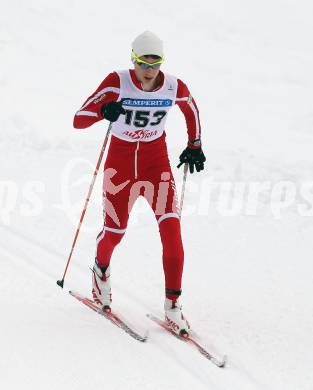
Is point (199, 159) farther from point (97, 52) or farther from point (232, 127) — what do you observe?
point (97, 52)

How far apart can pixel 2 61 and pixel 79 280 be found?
1123 cm

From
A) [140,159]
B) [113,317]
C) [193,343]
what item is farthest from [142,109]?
[193,343]

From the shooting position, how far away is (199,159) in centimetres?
539

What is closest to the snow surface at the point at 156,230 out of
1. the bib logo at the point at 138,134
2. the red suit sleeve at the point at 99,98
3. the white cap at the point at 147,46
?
the bib logo at the point at 138,134

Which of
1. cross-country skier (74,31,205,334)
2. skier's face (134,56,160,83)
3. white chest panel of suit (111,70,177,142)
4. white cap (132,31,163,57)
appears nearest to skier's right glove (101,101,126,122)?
cross-country skier (74,31,205,334)

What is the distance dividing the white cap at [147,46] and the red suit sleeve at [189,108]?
52 cm

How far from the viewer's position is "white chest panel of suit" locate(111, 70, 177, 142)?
15.6 ft

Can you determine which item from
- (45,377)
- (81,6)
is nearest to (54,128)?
(45,377)

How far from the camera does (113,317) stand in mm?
5070

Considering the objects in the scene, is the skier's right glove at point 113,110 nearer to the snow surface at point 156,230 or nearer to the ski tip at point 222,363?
the snow surface at point 156,230

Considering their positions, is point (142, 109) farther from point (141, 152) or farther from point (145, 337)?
point (145, 337)

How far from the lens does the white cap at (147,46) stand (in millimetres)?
4535

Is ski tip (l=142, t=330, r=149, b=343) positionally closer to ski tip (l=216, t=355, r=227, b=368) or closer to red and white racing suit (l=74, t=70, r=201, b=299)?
red and white racing suit (l=74, t=70, r=201, b=299)

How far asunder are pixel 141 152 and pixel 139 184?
30 centimetres
